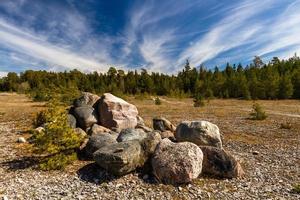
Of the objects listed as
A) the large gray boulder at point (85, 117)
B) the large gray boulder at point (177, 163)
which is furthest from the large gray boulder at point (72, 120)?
the large gray boulder at point (177, 163)

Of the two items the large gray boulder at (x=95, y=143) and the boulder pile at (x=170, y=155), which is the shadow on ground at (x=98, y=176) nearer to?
the boulder pile at (x=170, y=155)

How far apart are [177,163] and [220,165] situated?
9.15 feet

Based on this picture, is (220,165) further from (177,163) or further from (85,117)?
(85,117)

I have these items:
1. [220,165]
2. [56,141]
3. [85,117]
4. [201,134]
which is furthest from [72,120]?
[220,165]

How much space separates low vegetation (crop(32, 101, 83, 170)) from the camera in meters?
16.5

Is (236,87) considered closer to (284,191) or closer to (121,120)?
(121,120)

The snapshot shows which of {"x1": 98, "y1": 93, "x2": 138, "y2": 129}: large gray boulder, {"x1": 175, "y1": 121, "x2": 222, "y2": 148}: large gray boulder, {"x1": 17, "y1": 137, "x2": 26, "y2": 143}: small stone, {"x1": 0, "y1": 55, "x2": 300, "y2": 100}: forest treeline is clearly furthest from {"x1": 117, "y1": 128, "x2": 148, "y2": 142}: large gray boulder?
{"x1": 0, "y1": 55, "x2": 300, "y2": 100}: forest treeline

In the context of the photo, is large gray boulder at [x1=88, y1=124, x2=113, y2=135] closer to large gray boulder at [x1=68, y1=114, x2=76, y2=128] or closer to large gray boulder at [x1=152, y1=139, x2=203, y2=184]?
large gray boulder at [x1=68, y1=114, x2=76, y2=128]

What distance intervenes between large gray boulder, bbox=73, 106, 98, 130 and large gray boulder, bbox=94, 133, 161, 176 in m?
9.15

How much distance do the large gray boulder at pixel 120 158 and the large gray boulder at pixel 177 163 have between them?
3.41ft

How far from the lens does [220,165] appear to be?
15812 millimetres

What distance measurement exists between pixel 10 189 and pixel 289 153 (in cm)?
1914

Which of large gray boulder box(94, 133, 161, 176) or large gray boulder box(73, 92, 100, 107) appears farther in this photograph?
large gray boulder box(73, 92, 100, 107)

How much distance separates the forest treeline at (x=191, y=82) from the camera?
96.9 metres
